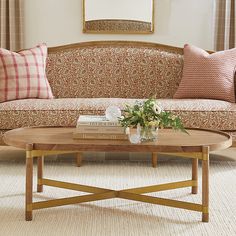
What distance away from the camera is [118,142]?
8.81ft

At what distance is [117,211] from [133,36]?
306cm

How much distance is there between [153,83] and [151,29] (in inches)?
41.8

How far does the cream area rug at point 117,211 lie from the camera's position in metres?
2.45

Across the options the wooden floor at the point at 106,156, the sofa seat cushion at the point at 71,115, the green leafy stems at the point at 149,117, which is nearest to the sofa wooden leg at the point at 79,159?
the sofa seat cushion at the point at 71,115

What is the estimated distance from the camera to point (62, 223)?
2.54 m

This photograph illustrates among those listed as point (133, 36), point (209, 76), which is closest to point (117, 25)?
point (133, 36)

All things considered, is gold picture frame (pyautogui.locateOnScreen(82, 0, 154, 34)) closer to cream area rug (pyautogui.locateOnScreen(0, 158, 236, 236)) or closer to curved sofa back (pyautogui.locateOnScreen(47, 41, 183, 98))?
curved sofa back (pyautogui.locateOnScreen(47, 41, 183, 98))

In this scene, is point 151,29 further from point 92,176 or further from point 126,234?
point 126,234

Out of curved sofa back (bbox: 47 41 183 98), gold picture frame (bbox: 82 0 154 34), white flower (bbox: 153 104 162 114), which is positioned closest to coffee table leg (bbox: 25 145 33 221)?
white flower (bbox: 153 104 162 114)

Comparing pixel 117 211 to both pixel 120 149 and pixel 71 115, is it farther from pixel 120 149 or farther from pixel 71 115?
pixel 71 115

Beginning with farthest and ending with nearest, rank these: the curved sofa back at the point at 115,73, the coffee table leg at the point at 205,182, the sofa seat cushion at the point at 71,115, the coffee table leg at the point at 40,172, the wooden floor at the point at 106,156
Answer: the curved sofa back at the point at 115,73 → the wooden floor at the point at 106,156 → the sofa seat cushion at the point at 71,115 → the coffee table leg at the point at 40,172 → the coffee table leg at the point at 205,182

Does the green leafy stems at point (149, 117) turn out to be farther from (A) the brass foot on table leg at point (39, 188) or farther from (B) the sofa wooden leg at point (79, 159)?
(B) the sofa wooden leg at point (79, 159)

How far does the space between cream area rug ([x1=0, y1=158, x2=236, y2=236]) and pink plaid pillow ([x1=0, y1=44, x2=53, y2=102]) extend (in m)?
0.76

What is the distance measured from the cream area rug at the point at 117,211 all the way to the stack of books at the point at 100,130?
37 centimetres
